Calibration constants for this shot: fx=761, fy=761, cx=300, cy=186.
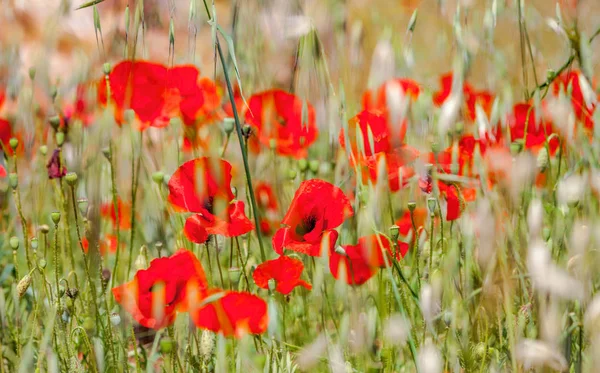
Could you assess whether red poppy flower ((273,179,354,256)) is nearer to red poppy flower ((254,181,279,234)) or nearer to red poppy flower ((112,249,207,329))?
red poppy flower ((112,249,207,329))

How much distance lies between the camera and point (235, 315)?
0.68m

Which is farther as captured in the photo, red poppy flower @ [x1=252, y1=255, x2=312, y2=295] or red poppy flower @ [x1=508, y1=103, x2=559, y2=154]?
red poppy flower @ [x1=508, y1=103, x2=559, y2=154]

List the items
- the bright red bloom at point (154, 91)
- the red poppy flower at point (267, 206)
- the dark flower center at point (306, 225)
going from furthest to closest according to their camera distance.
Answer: the red poppy flower at point (267, 206) → the bright red bloom at point (154, 91) → the dark flower center at point (306, 225)

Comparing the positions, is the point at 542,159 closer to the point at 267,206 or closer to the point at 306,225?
the point at 306,225

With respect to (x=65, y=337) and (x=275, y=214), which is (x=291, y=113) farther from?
(x=65, y=337)

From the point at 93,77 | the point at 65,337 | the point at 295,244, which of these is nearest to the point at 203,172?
the point at 295,244

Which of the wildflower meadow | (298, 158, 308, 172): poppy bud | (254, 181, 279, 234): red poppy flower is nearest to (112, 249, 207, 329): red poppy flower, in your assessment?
the wildflower meadow

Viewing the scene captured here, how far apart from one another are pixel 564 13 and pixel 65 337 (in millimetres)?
687

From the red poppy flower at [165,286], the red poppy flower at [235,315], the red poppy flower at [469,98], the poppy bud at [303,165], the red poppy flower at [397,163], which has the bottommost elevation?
the red poppy flower at [235,315]

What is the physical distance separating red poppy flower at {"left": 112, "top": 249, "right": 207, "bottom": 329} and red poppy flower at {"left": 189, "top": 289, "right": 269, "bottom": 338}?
3cm

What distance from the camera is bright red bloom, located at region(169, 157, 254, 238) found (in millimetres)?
742

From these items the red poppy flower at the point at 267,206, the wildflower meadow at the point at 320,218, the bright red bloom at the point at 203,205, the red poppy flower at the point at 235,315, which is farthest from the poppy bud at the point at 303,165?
the red poppy flower at the point at 235,315

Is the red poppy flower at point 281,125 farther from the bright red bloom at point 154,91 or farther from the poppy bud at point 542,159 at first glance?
the poppy bud at point 542,159

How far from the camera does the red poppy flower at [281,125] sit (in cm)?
111
